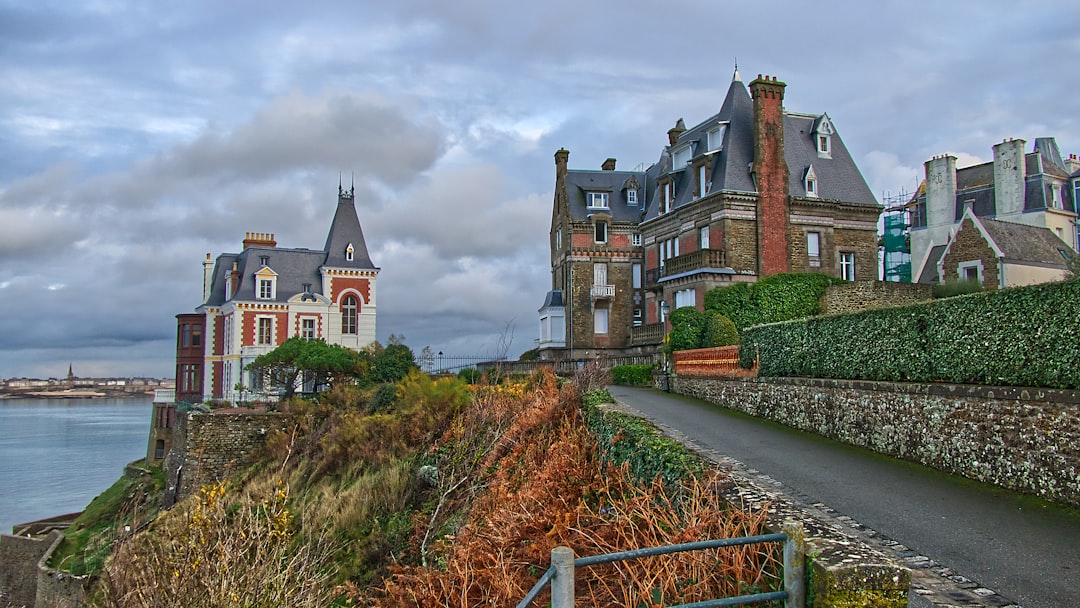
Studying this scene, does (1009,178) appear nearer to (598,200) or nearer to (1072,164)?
(1072,164)

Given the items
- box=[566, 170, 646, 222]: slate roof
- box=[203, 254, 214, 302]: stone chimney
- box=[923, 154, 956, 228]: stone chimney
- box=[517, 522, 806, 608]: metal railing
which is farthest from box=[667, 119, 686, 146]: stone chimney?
box=[517, 522, 806, 608]: metal railing

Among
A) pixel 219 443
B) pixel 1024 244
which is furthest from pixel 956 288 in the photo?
pixel 219 443

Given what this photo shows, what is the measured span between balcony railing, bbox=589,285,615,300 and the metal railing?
40.4 metres

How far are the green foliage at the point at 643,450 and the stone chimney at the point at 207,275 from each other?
4043 centimetres

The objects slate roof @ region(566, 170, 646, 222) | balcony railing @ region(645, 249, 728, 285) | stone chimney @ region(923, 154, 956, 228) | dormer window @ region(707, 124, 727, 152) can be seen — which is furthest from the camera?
stone chimney @ region(923, 154, 956, 228)

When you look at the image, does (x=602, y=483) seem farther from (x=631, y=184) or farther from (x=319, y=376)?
(x=631, y=184)

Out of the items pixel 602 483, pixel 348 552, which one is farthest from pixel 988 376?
pixel 348 552

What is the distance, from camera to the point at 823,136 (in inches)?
1499

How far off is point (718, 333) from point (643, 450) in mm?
19103

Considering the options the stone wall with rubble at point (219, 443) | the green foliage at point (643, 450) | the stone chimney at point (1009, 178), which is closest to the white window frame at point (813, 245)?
the stone chimney at point (1009, 178)

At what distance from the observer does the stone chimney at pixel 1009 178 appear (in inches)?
1743

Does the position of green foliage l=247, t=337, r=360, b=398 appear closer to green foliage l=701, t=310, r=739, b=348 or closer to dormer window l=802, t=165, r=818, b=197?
green foliage l=701, t=310, r=739, b=348

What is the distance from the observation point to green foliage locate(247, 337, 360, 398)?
110ft

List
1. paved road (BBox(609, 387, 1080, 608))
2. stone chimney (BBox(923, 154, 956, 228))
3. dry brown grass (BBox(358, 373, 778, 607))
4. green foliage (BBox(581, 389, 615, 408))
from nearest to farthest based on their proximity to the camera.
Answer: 1. dry brown grass (BBox(358, 373, 778, 607))
2. paved road (BBox(609, 387, 1080, 608))
3. green foliage (BBox(581, 389, 615, 408))
4. stone chimney (BBox(923, 154, 956, 228))
